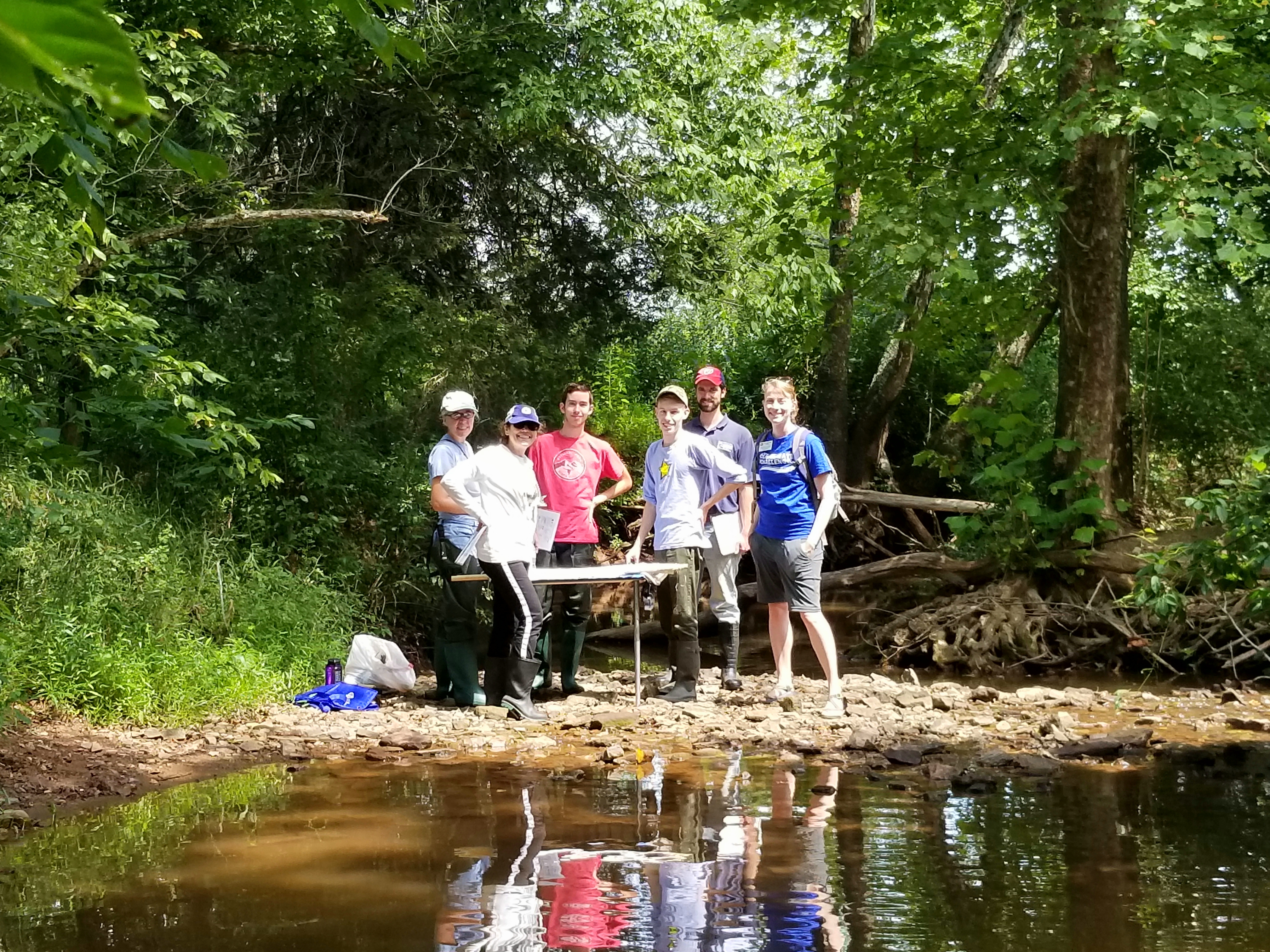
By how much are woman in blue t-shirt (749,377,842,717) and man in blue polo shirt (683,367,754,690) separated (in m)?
0.56

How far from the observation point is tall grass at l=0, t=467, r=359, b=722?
25.7 ft

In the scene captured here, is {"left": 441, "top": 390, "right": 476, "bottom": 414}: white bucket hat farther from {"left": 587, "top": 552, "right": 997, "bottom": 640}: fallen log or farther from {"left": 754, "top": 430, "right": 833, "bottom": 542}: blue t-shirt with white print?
{"left": 587, "top": 552, "right": 997, "bottom": 640}: fallen log

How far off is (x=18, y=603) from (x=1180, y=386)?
1228 cm

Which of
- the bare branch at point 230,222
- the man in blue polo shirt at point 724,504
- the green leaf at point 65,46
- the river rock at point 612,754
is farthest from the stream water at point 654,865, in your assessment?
the bare branch at point 230,222

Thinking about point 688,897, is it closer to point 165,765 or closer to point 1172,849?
point 1172,849

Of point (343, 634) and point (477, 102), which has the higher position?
point (477, 102)

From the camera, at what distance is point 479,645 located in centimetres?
1219

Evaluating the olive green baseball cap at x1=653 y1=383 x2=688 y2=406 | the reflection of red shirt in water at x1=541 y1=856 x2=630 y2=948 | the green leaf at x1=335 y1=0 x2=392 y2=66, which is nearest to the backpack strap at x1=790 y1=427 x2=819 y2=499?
the olive green baseball cap at x1=653 y1=383 x2=688 y2=406

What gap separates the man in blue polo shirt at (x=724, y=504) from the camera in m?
9.47

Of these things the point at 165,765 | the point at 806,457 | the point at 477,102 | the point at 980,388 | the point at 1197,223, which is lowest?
the point at 165,765

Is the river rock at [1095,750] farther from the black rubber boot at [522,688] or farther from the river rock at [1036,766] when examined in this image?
the black rubber boot at [522,688]

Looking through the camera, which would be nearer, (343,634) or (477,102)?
(343,634)

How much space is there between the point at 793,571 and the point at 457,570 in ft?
7.25

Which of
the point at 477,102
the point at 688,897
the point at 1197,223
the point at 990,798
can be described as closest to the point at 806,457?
the point at 990,798
